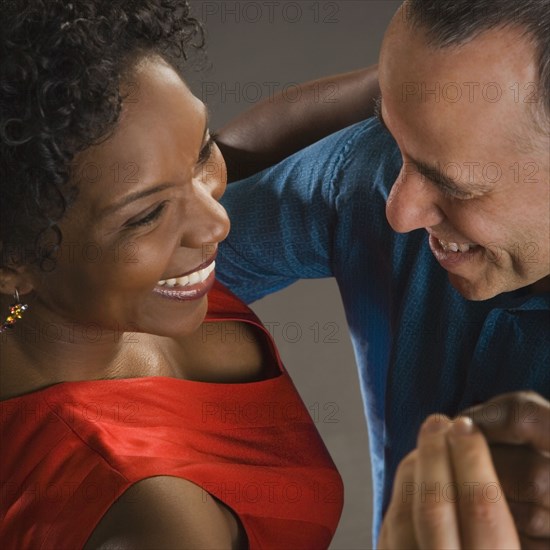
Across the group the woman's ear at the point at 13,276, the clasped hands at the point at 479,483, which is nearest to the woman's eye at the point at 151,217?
the woman's ear at the point at 13,276

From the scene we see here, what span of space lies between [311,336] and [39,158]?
120 centimetres

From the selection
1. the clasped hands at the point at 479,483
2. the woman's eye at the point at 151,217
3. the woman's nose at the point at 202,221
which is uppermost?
the woman's eye at the point at 151,217

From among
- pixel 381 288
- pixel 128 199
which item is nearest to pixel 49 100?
pixel 128 199

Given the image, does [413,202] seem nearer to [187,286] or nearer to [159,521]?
[187,286]

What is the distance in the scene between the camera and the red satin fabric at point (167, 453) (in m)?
0.93

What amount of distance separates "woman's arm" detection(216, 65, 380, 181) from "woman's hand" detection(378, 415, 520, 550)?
0.78 meters

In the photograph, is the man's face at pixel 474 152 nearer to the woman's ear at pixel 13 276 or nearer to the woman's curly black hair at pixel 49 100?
the woman's curly black hair at pixel 49 100

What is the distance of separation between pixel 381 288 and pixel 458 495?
0.58m

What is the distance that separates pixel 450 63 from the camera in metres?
0.80

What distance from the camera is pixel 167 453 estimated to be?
3.23ft

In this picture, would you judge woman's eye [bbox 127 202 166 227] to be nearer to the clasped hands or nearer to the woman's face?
the woman's face

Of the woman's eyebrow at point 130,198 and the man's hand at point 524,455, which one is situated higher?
the woman's eyebrow at point 130,198

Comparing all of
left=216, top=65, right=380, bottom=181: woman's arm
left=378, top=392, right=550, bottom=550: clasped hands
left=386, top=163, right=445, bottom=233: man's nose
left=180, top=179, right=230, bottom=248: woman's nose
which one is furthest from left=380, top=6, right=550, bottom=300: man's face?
left=216, top=65, right=380, bottom=181: woman's arm

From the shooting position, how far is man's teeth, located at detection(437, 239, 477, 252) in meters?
0.92
